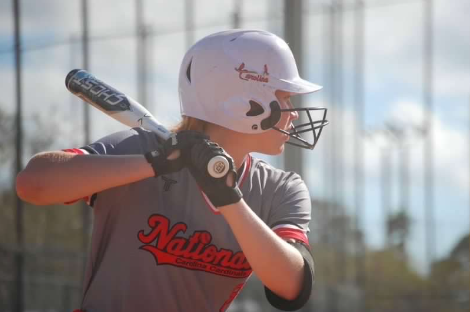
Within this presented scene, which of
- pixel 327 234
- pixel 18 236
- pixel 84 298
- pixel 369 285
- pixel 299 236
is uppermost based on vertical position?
pixel 299 236

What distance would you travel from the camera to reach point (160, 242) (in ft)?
10.7

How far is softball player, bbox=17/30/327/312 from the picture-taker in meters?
3.01

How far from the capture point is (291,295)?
3096 mm

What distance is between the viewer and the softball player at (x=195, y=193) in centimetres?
301

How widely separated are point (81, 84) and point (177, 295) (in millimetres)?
1035

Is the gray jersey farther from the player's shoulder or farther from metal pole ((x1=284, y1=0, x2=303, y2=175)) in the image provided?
metal pole ((x1=284, y1=0, x2=303, y2=175))

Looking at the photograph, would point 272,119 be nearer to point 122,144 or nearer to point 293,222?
point 293,222

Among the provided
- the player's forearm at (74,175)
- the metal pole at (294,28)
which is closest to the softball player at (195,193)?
the player's forearm at (74,175)

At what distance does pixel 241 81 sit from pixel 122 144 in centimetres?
56

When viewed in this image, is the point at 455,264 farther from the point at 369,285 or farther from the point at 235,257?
the point at 235,257

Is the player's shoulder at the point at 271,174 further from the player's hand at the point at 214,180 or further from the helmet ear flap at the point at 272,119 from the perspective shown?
A: the player's hand at the point at 214,180

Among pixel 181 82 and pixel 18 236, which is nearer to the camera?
pixel 181 82

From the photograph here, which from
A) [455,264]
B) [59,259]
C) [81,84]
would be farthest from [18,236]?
[455,264]

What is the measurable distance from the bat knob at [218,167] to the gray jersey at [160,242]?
516mm
